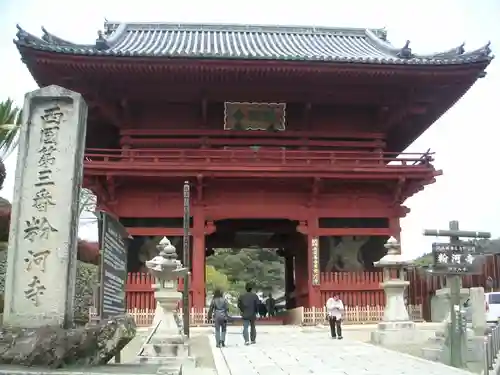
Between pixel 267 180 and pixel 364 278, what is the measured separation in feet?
14.5

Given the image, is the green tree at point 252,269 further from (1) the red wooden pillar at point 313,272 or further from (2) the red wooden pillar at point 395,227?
(1) the red wooden pillar at point 313,272

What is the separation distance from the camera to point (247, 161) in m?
18.9

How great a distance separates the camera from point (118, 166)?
716 inches

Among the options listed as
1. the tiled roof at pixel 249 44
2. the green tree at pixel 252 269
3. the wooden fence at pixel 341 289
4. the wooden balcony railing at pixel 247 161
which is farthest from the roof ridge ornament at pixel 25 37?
the green tree at pixel 252 269

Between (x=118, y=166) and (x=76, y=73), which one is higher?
(x=76, y=73)

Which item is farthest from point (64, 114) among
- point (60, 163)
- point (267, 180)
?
point (267, 180)

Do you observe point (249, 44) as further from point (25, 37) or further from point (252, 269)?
point (252, 269)

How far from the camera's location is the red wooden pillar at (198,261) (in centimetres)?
1820

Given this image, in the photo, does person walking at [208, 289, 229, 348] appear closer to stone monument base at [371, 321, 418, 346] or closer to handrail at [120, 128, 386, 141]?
stone monument base at [371, 321, 418, 346]

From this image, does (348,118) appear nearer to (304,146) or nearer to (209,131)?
(304,146)

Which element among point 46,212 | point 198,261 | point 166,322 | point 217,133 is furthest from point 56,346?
point 217,133

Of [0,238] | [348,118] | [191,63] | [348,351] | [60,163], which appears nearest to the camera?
[60,163]

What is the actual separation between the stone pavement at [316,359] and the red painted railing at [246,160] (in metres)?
5.92

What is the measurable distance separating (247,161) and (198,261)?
3.56m
